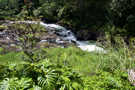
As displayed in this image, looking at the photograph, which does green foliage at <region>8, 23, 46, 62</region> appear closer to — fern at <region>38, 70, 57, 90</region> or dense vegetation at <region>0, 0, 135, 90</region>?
dense vegetation at <region>0, 0, 135, 90</region>

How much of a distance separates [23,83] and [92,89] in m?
0.83

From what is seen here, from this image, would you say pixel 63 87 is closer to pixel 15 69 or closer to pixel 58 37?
pixel 15 69

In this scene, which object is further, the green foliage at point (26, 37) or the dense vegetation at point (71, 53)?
the green foliage at point (26, 37)

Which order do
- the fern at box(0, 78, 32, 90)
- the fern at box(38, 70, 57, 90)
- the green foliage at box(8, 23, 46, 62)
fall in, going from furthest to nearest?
1. the green foliage at box(8, 23, 46, 62)
2. the fern at box(38, 70, 57, 90)
3. the fern at box(0, 78, 32, 90)

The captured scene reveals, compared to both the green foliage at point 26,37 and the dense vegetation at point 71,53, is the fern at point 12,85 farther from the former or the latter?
the green foliage at point 26,37

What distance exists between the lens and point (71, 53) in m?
3.85

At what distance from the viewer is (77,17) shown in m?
5.92

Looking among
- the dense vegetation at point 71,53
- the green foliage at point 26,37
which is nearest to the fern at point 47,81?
the dense vegetation at point 71,53

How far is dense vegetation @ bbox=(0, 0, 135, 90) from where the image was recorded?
1.39 m

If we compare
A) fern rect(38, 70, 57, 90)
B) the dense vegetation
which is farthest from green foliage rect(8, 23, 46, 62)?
fern rect(38, 70, 57, 90)

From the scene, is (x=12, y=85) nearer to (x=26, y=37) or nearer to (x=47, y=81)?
(x=47, y=81)

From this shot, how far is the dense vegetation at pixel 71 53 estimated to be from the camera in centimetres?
139

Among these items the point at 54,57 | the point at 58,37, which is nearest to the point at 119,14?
the point at 58,37

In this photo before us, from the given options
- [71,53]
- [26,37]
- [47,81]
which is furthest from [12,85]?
[71,53]
